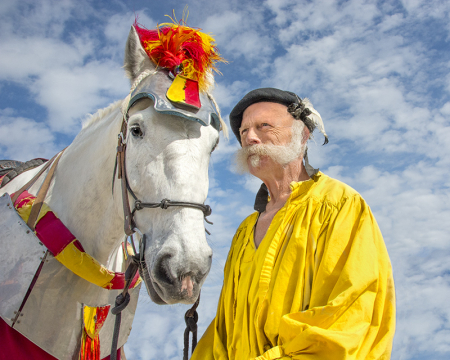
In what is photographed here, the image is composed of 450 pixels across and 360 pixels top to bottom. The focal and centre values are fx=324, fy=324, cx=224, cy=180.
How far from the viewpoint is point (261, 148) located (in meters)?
2.27

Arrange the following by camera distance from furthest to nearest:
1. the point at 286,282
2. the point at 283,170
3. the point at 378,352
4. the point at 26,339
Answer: the point at 283,170 → the point at 26,339 → the point at 286,282 → the point at 378,352

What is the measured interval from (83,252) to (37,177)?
899 millimetres

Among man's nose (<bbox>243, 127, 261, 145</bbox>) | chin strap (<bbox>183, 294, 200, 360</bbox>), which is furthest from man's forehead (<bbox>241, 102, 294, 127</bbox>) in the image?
chin strap (<bbox>183, 294, 200, 360</bbox>)

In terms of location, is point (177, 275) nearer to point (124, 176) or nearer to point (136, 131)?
point (124, 176)

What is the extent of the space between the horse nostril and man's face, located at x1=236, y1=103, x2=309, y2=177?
94 cm

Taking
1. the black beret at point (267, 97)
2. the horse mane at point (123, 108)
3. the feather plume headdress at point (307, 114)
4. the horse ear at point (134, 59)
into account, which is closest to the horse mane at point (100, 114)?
the horse mane at point (123, 108)

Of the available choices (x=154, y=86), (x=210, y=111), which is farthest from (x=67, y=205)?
(x=210, y=111)

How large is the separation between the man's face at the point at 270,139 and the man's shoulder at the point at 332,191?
11.4 inches

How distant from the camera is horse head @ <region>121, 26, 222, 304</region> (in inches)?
67.8

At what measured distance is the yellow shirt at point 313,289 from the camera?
4.96 feet

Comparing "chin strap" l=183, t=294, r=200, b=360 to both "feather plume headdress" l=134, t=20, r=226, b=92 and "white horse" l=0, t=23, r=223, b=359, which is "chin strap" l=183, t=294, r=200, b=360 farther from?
"feather plume headdress" l=134, t=20, r=226, b=92

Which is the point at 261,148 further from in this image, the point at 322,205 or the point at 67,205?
the point at 67,205

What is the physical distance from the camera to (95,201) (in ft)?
7.85

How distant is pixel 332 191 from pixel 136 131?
1309 millimetres
